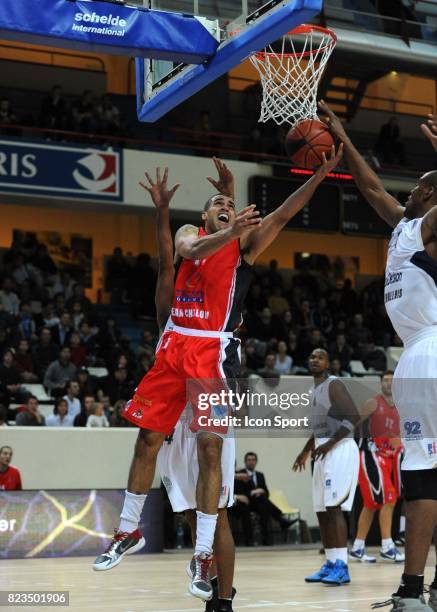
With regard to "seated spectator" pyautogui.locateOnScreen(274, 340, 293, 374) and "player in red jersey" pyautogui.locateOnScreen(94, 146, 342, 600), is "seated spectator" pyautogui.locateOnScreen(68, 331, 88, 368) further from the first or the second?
"player in red jersey" pyautogui.locateOnScreen(94, 146, 342, 600)

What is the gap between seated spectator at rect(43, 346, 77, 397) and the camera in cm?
1612

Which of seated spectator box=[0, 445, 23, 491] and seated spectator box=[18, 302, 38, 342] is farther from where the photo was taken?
seated spectator box=[18, 302, 38, 342]

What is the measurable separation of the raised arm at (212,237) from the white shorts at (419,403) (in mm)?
1165

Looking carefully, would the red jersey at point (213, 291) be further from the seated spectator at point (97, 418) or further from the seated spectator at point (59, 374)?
the seated spectator at point (59, 374)

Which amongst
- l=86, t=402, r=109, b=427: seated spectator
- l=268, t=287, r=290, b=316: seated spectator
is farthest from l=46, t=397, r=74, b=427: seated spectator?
l=268, t=287, r=290, b=316: seated spectator

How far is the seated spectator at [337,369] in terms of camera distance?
18.0m

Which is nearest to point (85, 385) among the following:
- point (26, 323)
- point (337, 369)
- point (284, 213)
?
point (26, 323)

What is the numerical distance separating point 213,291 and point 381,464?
7523 mm

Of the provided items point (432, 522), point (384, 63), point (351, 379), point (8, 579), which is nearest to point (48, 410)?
point (351, 379)

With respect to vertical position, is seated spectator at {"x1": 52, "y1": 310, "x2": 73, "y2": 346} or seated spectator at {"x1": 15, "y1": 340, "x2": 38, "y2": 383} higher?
seated spectator at {"x1": 52, "y1": 310, "x2": 73, "y2": 346}

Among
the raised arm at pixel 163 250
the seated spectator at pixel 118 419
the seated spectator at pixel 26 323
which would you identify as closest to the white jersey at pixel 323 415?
the raised arm at pixel 163 250

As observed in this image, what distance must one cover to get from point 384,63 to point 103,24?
563 inches

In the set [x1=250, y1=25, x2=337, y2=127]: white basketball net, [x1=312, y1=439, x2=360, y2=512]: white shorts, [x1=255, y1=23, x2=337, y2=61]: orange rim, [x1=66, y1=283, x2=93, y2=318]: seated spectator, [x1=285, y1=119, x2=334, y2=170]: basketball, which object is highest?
[x1=255, y1=23, x2=337, y2=61]: orange rim

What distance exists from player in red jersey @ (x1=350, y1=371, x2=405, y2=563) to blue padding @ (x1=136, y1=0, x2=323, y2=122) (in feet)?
20.4
